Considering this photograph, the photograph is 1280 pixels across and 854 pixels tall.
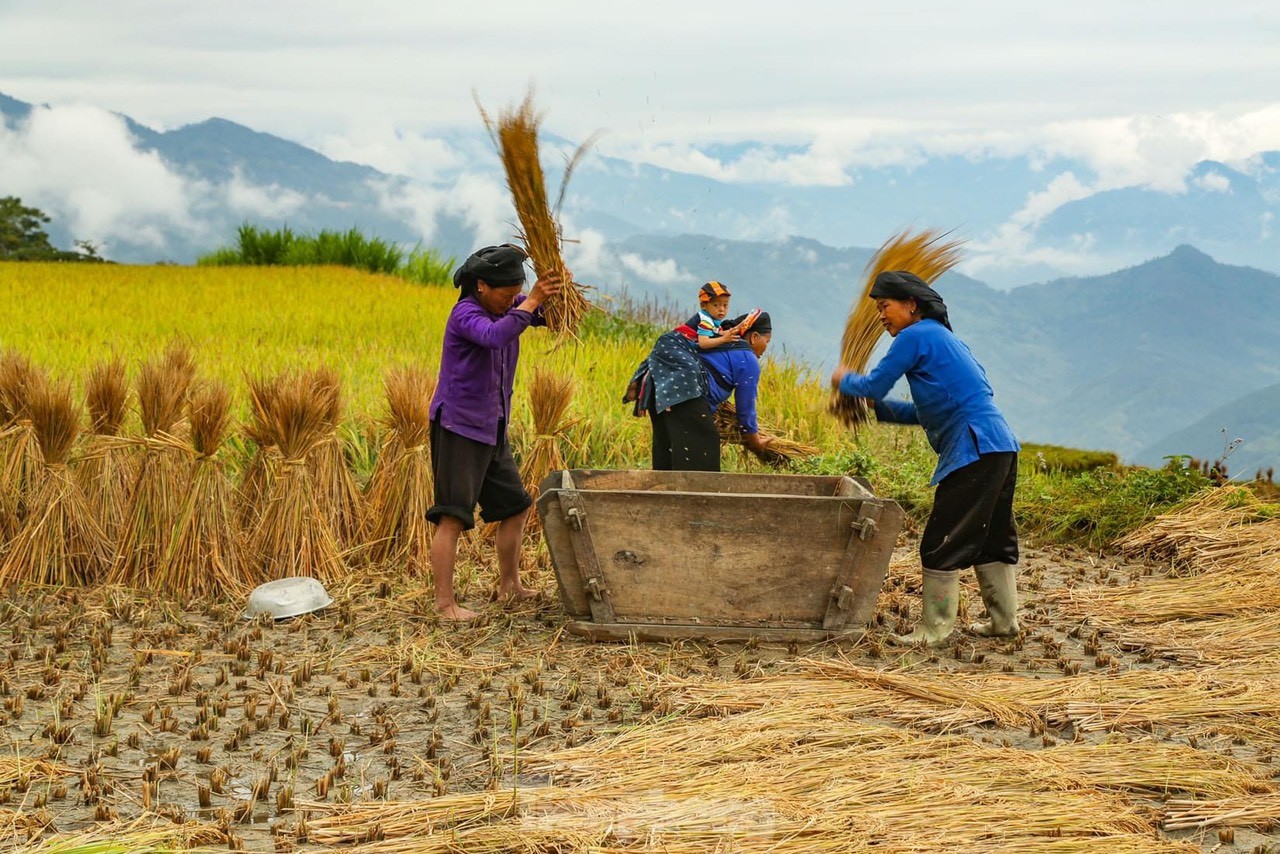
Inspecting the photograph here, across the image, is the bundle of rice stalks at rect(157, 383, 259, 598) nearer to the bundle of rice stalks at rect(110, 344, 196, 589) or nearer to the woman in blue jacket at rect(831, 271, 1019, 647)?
the bundle of rice stalks at rect(110, 344, 196, 589)

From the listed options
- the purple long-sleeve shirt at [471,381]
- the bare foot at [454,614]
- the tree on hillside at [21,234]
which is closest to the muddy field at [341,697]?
the bare foot at [454,614]

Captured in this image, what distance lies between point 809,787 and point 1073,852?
75 centimetres

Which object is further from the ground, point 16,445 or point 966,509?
point 966,509

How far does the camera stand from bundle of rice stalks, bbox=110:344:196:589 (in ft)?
20.7

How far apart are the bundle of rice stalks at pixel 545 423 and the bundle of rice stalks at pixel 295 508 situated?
109cm

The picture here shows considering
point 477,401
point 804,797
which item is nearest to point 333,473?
point 477,401

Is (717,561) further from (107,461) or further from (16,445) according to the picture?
(16,445)

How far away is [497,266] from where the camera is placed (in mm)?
5262

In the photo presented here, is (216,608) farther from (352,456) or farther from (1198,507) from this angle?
(1198,507)

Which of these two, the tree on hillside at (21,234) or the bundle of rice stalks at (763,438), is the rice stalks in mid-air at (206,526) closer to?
the bundle of rice stalks at (763,438)

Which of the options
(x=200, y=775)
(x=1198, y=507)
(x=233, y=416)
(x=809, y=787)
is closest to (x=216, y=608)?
(x=233, y=416)

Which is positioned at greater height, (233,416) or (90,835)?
(233,416)

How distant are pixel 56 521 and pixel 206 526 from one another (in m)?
0.76

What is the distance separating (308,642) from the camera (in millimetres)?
5520
